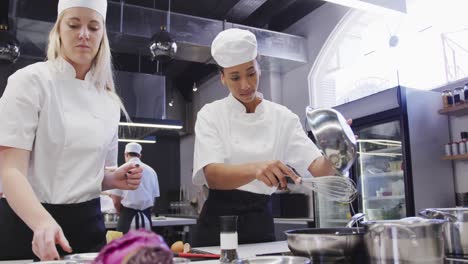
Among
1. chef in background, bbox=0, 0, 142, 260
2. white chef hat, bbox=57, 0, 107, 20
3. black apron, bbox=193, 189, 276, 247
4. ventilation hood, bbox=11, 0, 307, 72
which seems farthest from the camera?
ventilation hood, bbox=11, 0, 307, 72

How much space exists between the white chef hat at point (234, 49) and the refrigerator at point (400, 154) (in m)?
2.12

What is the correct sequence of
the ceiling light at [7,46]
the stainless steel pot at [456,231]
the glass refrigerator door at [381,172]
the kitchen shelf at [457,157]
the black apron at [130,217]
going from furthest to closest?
1. the black apron at [130,217]
2. the glass refrigerator door at [381,172]
3. the ceiling light at [7,46]
4. the kitchen shelf at [457,157]
5. the stainless steel pot at [456,231]

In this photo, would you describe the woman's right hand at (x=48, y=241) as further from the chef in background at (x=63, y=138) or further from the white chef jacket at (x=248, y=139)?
the white chef jacket at (x=248, y=139)

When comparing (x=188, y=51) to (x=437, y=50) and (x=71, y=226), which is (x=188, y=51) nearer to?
(x=437, y=50)

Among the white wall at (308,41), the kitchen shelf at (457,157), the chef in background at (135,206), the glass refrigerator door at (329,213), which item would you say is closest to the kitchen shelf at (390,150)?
the kitchen shelf at (457,157)

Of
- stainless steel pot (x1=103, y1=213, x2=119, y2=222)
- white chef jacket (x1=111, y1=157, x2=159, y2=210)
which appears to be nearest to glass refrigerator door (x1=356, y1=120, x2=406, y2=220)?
white chef jacket (x1=111, y1=157, x2=159, y2=210)

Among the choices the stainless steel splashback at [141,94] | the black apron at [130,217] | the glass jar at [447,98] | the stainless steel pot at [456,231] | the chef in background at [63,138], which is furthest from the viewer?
the stainless steel splashback at [141,94]

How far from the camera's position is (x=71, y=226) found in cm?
114

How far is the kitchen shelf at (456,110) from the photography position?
3.14m

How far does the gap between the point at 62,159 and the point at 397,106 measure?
112 inches

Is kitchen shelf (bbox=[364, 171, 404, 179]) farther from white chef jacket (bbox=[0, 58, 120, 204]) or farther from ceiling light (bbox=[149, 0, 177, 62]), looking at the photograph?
white chef jacket (bbox=[0, 58, 120, 204])

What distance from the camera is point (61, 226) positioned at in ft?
3.69

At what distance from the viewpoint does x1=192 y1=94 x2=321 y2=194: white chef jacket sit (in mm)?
1548

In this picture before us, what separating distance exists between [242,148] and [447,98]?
244 cm
